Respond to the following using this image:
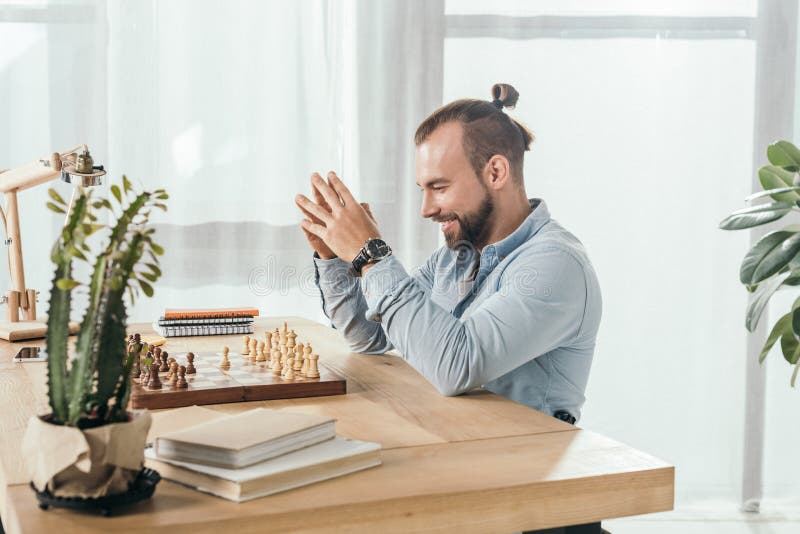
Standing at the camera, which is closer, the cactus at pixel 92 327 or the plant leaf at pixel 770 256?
the cactus at pixel 92 327

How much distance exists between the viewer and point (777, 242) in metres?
2.32

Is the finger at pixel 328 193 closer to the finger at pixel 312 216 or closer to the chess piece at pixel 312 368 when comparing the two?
the finger at pixel 312 216

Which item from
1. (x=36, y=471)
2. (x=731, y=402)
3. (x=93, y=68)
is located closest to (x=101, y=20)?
(x=93, y=68)

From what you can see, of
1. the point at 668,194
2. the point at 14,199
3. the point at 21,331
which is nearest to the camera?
the point at 21,331

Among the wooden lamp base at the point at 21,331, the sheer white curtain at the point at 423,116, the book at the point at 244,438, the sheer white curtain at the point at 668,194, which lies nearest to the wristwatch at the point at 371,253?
the book at the point at 244,438

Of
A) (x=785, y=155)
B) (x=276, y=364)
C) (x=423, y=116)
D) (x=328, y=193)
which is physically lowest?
(x=276, y=364)

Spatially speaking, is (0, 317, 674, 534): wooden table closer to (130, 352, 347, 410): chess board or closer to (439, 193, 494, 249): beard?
(130, 352, 347, 410): chess board

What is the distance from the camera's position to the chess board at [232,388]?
137 centimetres

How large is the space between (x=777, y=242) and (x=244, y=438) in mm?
1808

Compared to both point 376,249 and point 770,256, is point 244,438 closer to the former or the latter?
point 376,249

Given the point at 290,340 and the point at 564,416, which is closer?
the point at 564,416

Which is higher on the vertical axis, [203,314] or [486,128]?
[486,128]

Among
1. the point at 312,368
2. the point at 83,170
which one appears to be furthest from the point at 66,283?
the point at 83,170

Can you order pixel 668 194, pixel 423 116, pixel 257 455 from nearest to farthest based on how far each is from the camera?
pixel 257 455
pixel 423 116
pixel 668 194
